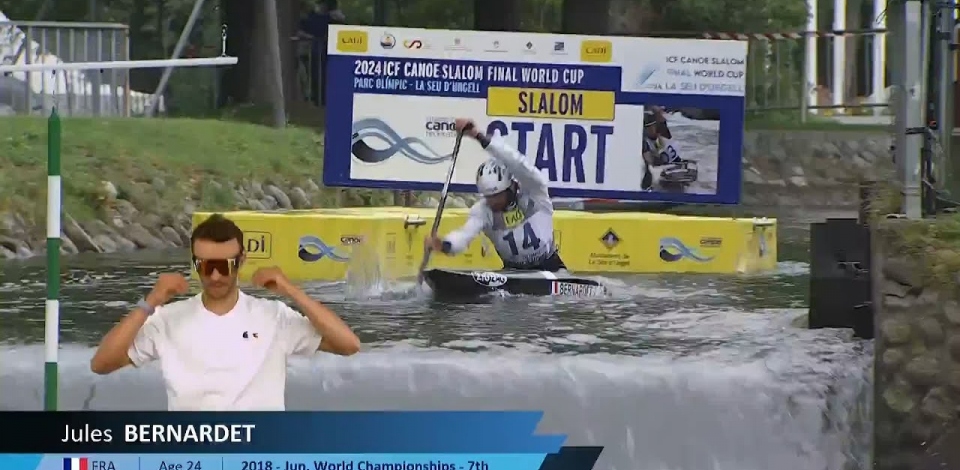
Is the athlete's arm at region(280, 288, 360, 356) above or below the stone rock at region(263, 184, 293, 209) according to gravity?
below

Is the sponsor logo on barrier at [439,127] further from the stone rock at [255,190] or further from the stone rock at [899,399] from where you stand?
the stone rock at [899,399]

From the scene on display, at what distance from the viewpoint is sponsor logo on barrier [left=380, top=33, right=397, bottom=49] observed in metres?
17.9

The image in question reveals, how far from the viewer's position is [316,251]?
16.5m

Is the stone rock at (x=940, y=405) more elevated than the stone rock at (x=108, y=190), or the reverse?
the stone rock at (x=108, y=190)

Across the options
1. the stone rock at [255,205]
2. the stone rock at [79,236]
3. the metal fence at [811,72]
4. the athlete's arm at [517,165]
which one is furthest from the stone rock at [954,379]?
the metal fence at [811,72]

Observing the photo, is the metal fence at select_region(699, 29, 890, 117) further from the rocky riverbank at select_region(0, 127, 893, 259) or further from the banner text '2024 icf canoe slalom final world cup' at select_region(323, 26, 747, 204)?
the banner text '2024 icf canoe slalom final world cup' at select_region(323, 26, 747, 204)

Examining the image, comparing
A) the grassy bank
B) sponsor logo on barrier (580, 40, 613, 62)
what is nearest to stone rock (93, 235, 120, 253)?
the grassy bank

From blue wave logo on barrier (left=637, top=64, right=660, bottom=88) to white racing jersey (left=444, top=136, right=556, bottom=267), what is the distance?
3.21 m

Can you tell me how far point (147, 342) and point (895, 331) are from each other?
518cm

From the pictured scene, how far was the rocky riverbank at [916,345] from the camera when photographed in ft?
32.6

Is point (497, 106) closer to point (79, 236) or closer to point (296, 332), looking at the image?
point (79, 236)

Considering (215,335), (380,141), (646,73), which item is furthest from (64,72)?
(215,335)

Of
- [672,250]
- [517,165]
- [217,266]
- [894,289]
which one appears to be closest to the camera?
[217,266]

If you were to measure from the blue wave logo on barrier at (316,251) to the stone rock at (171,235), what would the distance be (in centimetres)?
488
